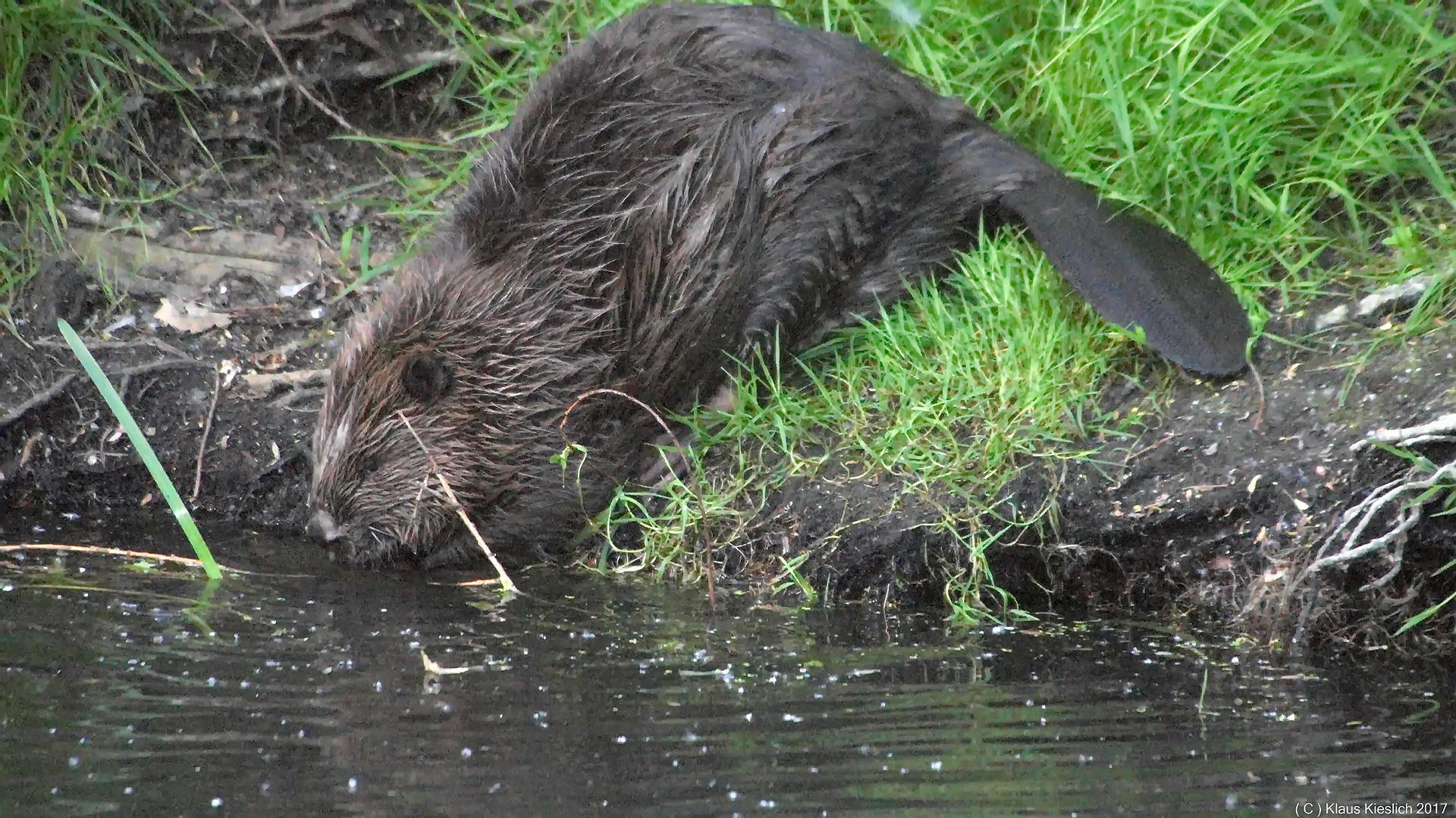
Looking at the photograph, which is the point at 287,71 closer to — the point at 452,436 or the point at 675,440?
the point at 452,436

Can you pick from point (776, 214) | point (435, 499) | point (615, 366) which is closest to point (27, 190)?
point (435, 499)

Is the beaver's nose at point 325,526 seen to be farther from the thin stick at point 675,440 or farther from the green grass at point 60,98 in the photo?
the green grass at point 60,98

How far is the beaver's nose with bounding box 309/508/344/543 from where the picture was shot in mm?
3355

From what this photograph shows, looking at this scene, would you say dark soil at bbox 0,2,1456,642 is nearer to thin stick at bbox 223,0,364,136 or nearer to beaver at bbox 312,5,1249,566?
thin stick at bbox 223,0,364,136

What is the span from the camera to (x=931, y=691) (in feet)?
7.59

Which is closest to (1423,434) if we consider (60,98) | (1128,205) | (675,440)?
(1128,205)

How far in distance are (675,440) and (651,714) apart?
1.17 meters

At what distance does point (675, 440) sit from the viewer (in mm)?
3305

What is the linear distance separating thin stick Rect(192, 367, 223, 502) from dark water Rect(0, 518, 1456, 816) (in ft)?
2.14

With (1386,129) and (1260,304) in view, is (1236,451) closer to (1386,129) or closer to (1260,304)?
(1260,304)

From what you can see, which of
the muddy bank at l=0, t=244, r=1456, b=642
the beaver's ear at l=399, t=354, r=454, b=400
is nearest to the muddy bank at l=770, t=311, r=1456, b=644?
the muddy bank at l=0, t=244, r=1456, b=642

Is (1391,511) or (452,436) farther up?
(452,436)

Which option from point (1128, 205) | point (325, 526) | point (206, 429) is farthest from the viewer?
point (206, 429)

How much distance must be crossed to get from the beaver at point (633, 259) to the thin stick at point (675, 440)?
0.02 metres
